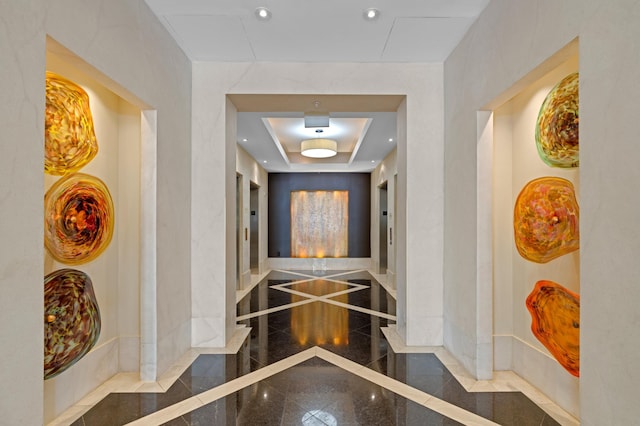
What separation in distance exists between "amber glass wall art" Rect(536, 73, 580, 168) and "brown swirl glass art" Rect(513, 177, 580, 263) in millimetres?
225

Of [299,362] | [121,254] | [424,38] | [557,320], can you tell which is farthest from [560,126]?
[121,254]

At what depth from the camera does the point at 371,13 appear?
305 centimetres

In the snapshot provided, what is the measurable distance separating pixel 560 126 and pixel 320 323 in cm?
390

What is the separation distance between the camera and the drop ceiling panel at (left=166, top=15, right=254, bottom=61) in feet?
10.5

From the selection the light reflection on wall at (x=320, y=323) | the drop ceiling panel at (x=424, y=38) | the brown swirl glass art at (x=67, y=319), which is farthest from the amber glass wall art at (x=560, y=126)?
the brown swirl glass art at (x=67, y=319)

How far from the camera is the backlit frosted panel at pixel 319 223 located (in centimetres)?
1134

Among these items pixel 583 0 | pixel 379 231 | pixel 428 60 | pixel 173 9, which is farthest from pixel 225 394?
pixel 379 231

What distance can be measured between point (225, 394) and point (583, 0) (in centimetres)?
394

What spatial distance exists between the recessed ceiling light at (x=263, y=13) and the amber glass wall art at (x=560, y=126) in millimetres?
2654

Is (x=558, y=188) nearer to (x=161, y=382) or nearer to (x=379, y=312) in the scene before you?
(x=379, y=312)

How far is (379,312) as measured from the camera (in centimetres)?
560

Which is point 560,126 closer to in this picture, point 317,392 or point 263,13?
point 263,13

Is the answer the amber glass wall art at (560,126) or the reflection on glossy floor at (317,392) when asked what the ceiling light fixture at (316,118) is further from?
the reflection on glossy floor at (317,392)

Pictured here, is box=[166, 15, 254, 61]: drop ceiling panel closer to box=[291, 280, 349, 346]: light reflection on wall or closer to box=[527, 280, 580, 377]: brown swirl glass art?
box=[291, 280, 349, 346]: light reflection on wall
